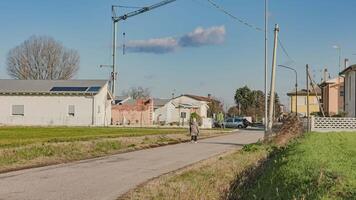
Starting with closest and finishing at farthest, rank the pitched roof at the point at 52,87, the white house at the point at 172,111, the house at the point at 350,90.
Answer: the house at the point at 350,90
the pitched roof at the point at 52,87
the white house at the point at 172,111

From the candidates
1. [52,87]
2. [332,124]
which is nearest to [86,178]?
[332,124]

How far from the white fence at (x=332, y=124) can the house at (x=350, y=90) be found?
11.0m

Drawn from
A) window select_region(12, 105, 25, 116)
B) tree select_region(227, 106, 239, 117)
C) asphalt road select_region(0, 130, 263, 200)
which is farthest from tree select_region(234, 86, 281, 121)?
asphalt road select_region(0, 130, 263, 200)

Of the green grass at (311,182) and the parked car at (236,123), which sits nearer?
the green grass at (311,182)

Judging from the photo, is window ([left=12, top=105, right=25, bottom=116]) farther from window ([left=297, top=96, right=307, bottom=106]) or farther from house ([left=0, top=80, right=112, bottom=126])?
window ([left=297, top=96, right=307, bottom=106])

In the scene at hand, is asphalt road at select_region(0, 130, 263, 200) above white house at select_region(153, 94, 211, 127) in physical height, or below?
below

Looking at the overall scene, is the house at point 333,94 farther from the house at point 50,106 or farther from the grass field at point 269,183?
the grass field at point 269,183

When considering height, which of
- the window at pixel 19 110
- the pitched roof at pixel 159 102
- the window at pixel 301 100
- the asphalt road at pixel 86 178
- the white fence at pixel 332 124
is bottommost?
the asphalt road at pixel 86 178

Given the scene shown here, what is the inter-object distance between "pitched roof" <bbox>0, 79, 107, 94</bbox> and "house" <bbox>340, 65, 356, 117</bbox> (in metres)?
26.6

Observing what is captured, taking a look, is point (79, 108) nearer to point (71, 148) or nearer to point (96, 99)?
point (96, 99)

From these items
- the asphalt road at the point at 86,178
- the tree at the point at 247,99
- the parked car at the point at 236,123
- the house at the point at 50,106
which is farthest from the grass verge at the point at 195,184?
the tree at the point at 247,99

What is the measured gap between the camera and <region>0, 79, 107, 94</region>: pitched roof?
66.6m

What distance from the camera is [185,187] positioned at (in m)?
13.8

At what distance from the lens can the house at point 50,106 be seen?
66.2 metres
